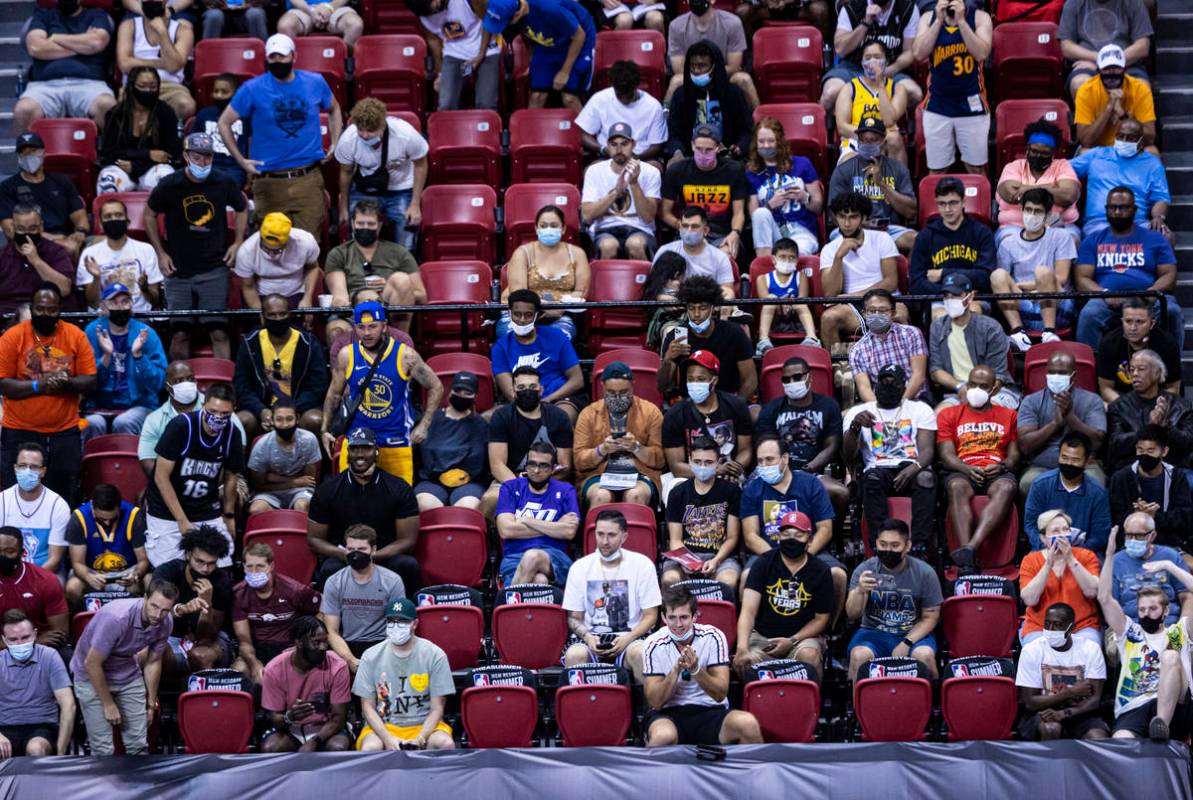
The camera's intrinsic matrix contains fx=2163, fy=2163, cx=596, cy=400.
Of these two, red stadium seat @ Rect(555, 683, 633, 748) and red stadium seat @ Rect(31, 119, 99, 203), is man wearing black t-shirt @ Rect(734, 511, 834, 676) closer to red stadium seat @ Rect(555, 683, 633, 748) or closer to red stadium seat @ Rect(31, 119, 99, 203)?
red stadium seat @ Rect(555, 683, 633, 748)

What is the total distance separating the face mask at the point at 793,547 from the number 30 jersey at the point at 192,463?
12.0ft

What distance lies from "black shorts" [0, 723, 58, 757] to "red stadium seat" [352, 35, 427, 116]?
653cm

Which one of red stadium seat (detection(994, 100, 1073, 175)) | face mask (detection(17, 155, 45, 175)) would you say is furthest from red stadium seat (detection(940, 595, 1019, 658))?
face mask (detection(17, 155, 45, 175))

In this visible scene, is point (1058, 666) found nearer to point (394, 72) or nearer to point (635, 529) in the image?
point (635, 529)

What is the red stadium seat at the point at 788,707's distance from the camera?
491 inches

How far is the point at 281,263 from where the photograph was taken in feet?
50.9

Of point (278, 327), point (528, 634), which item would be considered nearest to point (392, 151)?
point (278, 327)

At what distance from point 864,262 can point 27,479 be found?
594 centimetres

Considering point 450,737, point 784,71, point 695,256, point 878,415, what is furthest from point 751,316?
point 450,737

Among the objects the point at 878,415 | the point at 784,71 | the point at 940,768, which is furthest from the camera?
the point at 784,71

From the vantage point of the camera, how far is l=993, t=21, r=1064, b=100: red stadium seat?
56.7 ft

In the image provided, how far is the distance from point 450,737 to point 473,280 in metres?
4.21

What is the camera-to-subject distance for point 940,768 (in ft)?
39.0

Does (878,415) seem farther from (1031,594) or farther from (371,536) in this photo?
(371,536)
